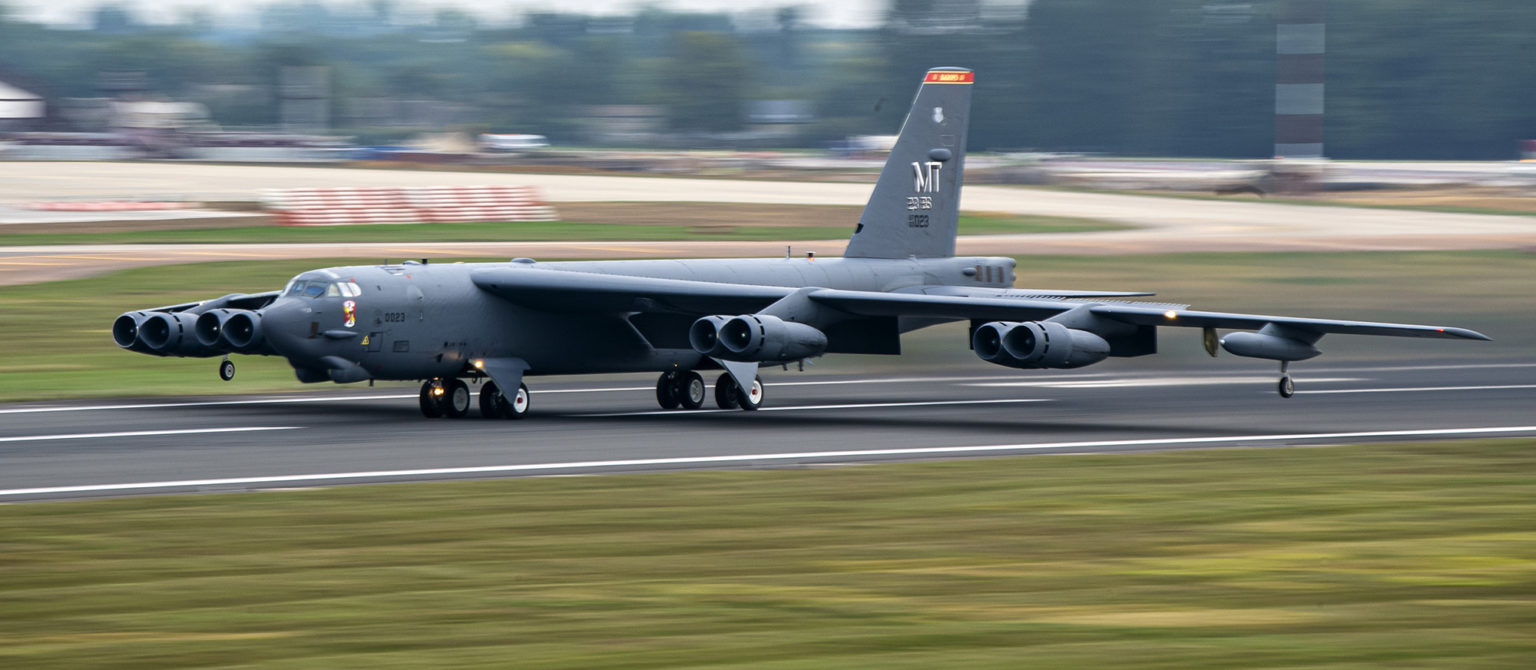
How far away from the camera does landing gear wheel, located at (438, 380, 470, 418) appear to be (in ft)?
88.0

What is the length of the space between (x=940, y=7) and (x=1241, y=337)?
132336mm

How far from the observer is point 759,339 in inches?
988

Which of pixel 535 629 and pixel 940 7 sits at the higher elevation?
pixel 940 7

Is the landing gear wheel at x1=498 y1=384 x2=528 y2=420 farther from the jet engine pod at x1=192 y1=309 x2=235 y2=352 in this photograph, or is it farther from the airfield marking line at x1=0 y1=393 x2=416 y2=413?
the airfield marking line at x1=0 y1=393 x2=416 y2=413

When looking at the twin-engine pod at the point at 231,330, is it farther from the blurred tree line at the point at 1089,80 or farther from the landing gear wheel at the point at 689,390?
the blurred tree line at the point at 1089,80

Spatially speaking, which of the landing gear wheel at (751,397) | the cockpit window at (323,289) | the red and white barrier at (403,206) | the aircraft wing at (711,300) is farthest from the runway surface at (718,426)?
the red and white barrier at (403,206)

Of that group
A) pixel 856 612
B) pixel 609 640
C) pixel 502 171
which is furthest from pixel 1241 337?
pixel 502 171

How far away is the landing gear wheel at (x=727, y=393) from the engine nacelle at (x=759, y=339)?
259 centimetres

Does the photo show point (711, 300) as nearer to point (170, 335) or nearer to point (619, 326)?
point (619, 326)

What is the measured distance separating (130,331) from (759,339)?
8.76 meters

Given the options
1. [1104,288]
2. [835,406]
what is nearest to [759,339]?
[835,406]

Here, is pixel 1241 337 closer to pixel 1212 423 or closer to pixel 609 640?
pixel 1212 423

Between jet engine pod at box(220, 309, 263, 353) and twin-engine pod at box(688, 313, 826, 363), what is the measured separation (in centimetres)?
582

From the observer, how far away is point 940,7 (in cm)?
15388
